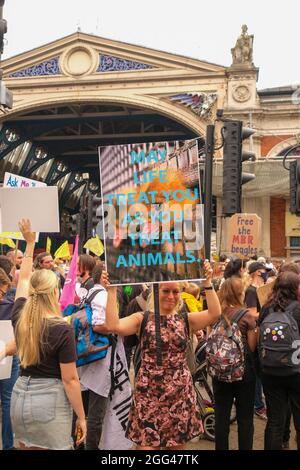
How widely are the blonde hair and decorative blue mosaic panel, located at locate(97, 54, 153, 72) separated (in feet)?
83.3

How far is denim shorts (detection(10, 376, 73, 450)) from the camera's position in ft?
10.6

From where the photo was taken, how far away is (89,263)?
233 inches

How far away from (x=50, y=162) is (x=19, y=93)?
41.9 feet

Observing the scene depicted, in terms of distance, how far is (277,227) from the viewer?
1015 inches

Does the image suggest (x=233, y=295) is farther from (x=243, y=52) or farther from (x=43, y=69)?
(x=43, y=69)

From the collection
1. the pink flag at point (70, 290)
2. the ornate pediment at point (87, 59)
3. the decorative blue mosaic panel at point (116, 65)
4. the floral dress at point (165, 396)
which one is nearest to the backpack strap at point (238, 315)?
the floral dress at point (165, 396)

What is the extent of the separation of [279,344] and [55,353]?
Answer: 190cm

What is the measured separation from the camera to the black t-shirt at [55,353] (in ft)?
10.7

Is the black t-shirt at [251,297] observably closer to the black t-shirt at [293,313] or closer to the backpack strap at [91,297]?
the black t-shirt at [293,313]

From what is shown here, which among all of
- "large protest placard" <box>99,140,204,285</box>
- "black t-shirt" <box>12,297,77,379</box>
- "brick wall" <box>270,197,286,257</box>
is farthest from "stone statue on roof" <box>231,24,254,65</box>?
"black t-shirt" <box>12,297,77,379</box>

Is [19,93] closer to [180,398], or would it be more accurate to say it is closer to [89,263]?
[89,263]

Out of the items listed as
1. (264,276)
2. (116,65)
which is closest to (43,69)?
(116,65)

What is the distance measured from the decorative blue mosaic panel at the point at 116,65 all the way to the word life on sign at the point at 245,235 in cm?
1874

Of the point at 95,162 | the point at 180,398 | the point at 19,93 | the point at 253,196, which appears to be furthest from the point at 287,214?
the point at 180,398
